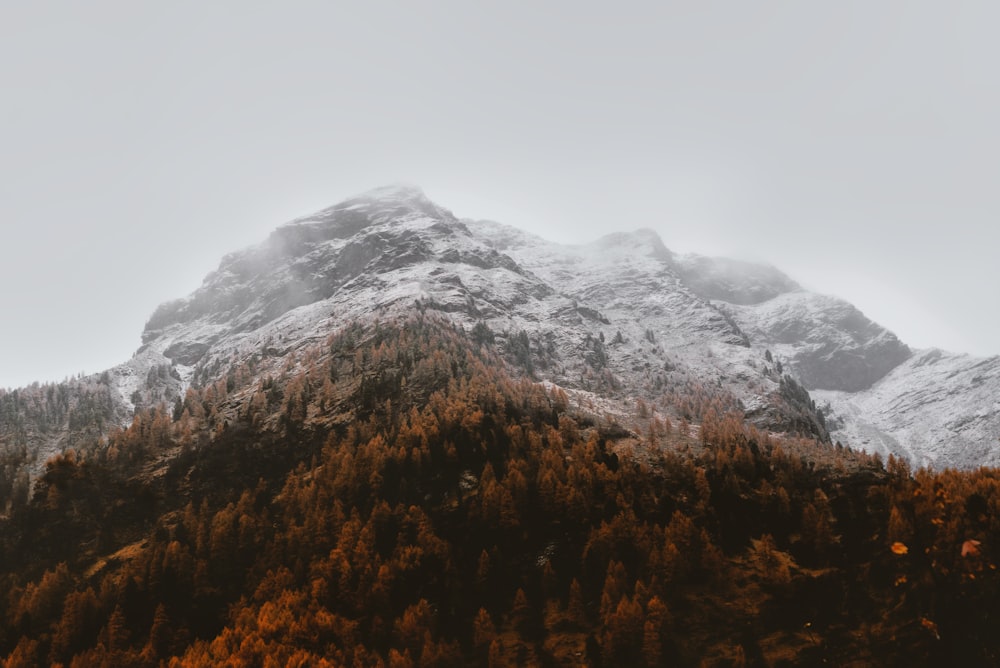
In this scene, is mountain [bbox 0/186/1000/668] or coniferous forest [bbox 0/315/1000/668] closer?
coniferous forest [bbox 0/315/1000/668]

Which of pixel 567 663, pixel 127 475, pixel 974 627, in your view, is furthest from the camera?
pixel 127 475

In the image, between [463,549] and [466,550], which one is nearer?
[466,550]

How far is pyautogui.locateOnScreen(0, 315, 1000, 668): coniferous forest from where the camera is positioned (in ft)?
329

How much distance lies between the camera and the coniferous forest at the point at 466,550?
100m

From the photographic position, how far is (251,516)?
141 meters

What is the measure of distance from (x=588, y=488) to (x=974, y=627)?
69877mm

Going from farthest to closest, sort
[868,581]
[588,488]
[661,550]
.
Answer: [588,488] < [661,550] < [868,581]

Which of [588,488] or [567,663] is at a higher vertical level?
[588,488]

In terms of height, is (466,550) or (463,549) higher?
(463,549)

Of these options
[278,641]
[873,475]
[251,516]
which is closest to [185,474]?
[251,516]

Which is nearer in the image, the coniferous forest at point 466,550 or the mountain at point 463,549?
the coniferous forest at point 466,550

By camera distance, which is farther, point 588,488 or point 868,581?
point 588,488

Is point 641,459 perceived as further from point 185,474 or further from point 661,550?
point 185,474

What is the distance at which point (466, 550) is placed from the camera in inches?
5039
